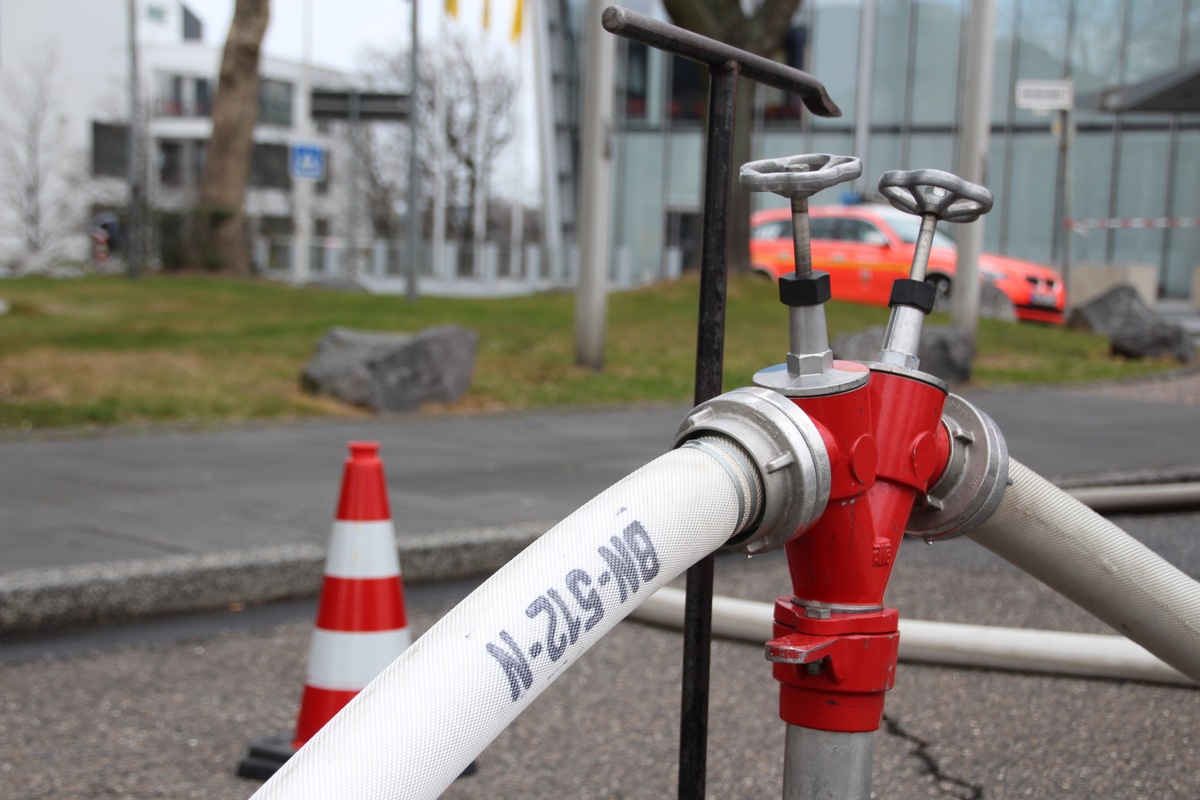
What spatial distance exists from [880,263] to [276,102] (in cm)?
5653

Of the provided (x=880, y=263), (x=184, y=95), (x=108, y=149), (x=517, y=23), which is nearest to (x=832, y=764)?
(x=880, y=263)

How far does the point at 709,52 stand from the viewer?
5.14ft

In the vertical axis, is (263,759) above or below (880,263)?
below

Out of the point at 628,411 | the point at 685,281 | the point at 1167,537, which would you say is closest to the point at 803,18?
the point at 685,281

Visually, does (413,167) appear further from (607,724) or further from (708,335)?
(708,335)

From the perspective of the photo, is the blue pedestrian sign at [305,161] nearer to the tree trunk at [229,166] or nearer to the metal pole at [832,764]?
the tree trunk at [229,166]

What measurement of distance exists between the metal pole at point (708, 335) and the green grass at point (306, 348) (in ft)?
23.1

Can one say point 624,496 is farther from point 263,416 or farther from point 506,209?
point 506,209

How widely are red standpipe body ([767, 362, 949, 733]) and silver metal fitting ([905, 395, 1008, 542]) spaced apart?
57 mm

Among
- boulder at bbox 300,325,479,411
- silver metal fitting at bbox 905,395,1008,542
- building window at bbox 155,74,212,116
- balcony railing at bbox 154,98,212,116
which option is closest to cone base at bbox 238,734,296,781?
silver metal fitting at bbox 905,395,1008,542

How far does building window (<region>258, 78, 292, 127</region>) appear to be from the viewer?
223ft

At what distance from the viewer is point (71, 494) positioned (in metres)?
5.58

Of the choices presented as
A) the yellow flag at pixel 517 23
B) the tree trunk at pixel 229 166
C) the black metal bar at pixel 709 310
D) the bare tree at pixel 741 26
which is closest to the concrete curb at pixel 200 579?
the black metal bar at pixel 709 310

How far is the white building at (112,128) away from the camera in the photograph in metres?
44.3
